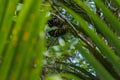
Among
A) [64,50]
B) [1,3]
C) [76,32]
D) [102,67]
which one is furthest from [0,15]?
[64,50]

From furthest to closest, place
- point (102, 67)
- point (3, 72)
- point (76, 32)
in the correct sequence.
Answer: point (76, 32)
point (102, 67)
point (3, 72)

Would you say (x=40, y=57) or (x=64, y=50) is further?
(x=64, y=50)

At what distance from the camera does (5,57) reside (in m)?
0.38

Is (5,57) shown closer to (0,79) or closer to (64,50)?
Result: (0,79)

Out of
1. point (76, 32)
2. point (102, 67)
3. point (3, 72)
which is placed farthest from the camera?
point (76, 32)

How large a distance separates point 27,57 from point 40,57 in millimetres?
14

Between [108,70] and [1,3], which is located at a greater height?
[1,3]

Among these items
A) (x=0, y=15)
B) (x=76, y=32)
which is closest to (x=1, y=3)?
(x=0, y=15)

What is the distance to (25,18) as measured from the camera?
A: 39cm

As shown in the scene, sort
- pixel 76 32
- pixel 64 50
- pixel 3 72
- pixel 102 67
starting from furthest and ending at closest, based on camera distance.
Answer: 1. pixel 64 50
2. pixel 76 32
3. pixel 102 67
4. pixel 3 72

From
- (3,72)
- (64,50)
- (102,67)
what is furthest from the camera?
(64,50)

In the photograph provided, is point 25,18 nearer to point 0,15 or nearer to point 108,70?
point 0,15

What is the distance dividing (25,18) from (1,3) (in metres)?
0.04

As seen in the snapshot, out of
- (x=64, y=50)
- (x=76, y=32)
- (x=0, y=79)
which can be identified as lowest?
(x=64, y=50)
